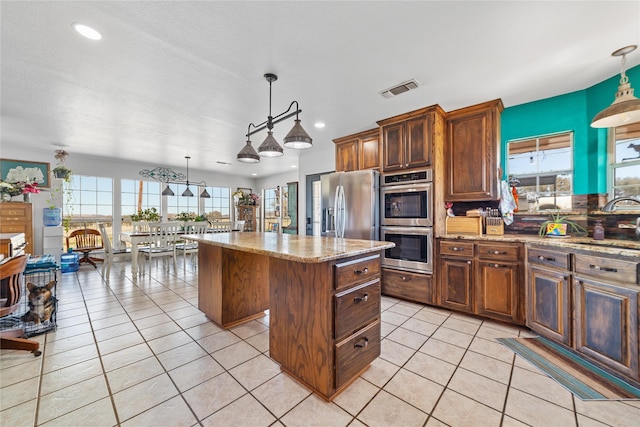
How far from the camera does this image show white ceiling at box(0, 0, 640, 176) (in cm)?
163

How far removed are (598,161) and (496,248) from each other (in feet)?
4.28

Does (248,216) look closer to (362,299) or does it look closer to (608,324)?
(362,299)

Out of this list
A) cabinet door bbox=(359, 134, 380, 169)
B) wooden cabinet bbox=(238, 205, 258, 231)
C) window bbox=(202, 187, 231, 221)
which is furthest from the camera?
wooden cabinet bbox=(238, 205, 258, 231)

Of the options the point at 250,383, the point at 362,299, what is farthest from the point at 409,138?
the point at 250,383

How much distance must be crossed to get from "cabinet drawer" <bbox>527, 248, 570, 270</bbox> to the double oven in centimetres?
91

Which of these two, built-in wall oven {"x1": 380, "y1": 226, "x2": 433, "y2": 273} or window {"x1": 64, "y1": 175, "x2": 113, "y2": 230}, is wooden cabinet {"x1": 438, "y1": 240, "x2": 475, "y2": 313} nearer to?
built-in wall oven {"x1": 380, "y1": 226, "x2": 433, "y2": 273}

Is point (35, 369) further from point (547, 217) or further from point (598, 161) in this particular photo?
point (598, 161)

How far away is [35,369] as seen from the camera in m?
1.80

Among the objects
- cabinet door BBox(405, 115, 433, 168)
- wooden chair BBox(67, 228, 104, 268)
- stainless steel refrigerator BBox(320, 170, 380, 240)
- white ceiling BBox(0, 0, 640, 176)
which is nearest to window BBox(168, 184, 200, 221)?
wooden chair BBox(67, 228, 104, 268)

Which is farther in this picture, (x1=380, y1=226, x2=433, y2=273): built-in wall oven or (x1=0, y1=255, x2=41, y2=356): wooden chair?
(x1=380, y1=226, x2=433, y2=273): built-in wall oven

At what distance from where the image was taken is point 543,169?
2.92 meters

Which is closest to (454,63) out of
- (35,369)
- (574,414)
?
(574,414)

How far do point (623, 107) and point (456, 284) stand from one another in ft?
6.51

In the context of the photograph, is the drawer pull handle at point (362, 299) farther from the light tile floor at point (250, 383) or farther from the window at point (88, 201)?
the window at point (88, 201)
